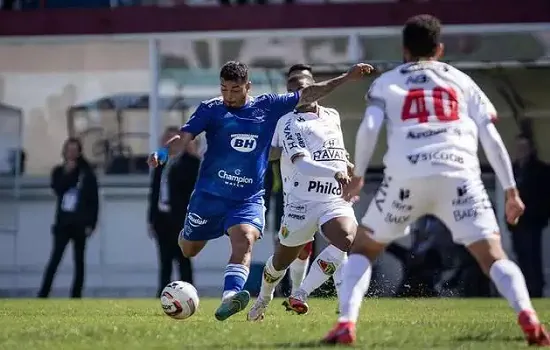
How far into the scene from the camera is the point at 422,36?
831cm

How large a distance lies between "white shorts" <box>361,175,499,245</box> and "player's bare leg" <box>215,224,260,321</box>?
7.99ft

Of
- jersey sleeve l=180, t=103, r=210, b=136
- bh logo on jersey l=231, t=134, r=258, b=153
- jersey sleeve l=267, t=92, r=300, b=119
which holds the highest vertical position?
jersey sleeve l=267, t=92, r=300, b=119

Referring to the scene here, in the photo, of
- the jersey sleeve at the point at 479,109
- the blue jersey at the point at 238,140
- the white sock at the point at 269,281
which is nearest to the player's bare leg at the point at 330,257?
the white sock at the point at 269,281

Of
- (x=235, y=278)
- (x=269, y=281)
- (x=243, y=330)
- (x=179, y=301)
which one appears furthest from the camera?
(x=269, y=281)

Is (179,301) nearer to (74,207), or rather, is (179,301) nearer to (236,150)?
(236,150)

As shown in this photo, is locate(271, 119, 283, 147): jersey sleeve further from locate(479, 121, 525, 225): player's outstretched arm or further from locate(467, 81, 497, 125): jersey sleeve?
locate(479, 121, 525, 225): player's outstretched arm

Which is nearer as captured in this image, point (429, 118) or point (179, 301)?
point (429, 118)

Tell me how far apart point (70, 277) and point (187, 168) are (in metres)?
3.98

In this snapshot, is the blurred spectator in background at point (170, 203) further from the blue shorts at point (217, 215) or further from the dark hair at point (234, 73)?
the dark hair at point (234, 73)

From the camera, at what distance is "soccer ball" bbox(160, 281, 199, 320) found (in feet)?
37.2

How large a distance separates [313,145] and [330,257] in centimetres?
96

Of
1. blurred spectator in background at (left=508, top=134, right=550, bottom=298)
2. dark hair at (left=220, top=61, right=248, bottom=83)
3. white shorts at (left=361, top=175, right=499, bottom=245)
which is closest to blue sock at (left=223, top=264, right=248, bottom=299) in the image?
dark hair at (left=220, top=61, right=248, bottom=83)

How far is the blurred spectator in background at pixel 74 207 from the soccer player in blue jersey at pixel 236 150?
8.94m

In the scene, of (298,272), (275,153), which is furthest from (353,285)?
(298,272)
